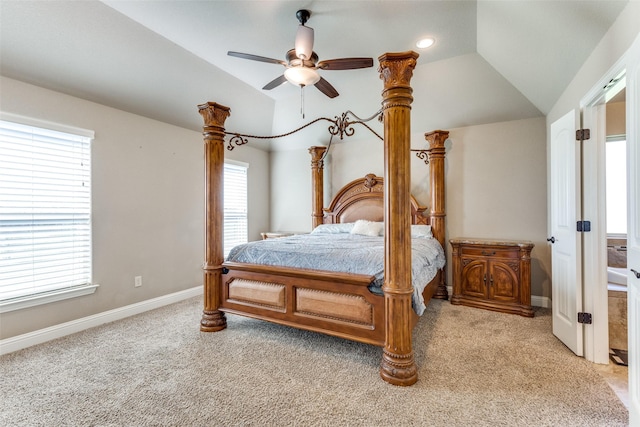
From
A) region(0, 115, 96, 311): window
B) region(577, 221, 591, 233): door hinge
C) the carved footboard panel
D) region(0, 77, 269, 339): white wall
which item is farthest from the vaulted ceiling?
the carved footboard panel

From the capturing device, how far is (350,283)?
2297mm

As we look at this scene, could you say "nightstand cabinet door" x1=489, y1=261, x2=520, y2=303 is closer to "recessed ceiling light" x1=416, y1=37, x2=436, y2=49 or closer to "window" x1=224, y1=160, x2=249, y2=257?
"recessed ceiling light" x1=416, y1=37, x2=436, y2=49

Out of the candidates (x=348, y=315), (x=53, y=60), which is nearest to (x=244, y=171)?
(x=53, y=60)

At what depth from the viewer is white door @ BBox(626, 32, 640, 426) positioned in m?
1.44

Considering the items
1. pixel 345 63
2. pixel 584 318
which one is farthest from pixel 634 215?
pixel 345 63

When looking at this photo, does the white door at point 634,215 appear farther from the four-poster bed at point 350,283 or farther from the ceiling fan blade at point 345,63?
the ceiling fan blade at point 345,63

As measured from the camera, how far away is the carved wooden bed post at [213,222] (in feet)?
9.51

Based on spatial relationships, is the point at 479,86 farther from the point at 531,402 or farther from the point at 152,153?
the point at 152,153

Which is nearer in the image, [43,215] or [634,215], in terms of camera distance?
[634,215]

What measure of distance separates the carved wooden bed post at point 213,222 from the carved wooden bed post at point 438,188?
2749 millimetres

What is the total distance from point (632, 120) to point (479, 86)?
2316 millimetres

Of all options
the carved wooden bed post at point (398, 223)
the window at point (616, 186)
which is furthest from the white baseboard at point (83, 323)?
the window at point (616, 186)

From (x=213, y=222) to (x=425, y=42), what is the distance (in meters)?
2.84

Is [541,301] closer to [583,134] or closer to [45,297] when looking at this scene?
[583,134]
